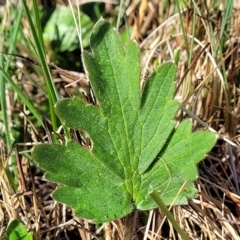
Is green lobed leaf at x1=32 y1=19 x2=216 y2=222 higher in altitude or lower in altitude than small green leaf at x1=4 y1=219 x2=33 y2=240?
higher

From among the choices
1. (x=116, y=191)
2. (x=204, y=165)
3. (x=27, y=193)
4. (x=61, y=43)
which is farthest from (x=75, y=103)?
(x=61, y=43)

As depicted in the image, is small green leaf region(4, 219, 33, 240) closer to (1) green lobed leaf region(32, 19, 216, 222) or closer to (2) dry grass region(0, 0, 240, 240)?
→ (2) dry grass region(0, 0, 240, 240)

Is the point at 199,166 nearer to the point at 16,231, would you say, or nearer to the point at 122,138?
the point at 122,138

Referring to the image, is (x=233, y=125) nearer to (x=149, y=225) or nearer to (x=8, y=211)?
(x=149, y=225)

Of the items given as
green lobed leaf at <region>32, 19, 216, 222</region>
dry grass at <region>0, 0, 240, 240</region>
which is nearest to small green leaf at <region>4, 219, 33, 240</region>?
dry grass at <region>0, 0, 240, 240</region>

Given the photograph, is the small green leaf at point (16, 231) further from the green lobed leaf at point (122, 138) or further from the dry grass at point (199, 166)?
the green lobed leaf at point (122, 138)

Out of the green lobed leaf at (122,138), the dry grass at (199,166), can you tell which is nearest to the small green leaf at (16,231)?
the dry grass at (199,166)

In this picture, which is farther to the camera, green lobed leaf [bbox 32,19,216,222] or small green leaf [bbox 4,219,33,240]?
small green leaf [bbox 4,219,33,240]
